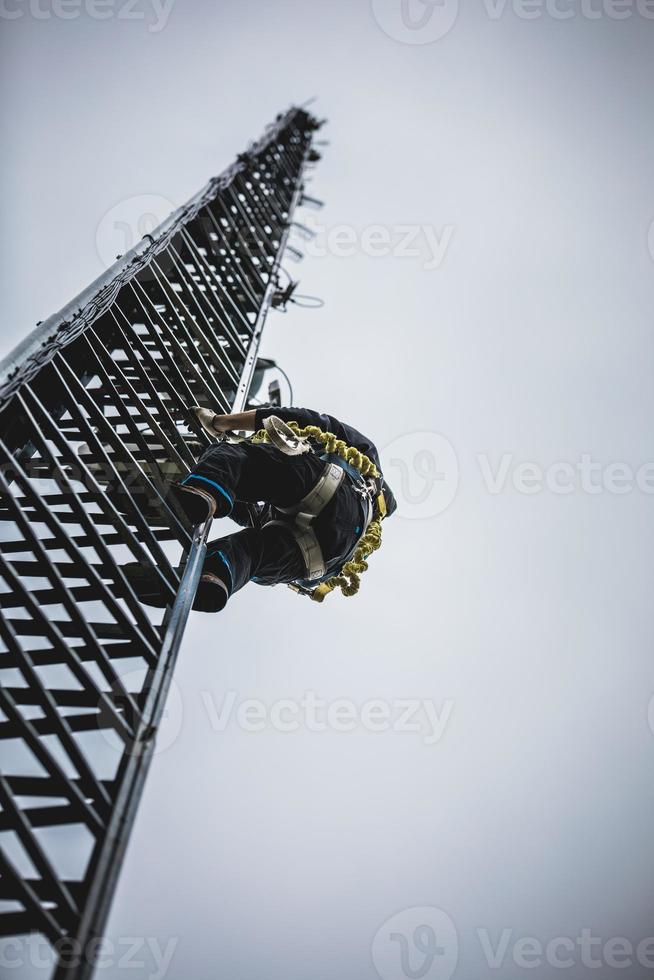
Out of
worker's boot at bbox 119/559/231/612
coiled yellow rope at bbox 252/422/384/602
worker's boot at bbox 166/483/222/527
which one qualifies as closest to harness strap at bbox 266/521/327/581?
coiled yellow rope at bbox 252/422/384/602

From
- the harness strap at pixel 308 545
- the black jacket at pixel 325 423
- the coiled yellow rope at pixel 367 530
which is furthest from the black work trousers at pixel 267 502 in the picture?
the black jacket at pixel 325 423

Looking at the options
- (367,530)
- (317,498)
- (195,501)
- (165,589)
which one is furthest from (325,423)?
(165,589)

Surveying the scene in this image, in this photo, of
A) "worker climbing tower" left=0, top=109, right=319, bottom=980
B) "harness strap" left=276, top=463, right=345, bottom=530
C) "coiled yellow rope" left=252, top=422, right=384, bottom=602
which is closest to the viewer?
"worker climbing tower" left=0, top=109, right=319, bottom=980

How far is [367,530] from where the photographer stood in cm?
514

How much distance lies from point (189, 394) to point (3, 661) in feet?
8.27

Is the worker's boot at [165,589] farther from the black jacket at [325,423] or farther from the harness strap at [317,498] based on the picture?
the black jacket at [325,423]

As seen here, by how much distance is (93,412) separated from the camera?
408cm

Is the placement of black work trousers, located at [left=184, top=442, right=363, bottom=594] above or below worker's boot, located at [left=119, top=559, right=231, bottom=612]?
above

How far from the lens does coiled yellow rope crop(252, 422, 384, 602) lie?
4801mm

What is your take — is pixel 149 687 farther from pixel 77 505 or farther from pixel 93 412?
pixel 93 412

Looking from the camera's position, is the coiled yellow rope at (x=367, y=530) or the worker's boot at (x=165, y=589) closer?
the worker's boot at (x=165, y=589)

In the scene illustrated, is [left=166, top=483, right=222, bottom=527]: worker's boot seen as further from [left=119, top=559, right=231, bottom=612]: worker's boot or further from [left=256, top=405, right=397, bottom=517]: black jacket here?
[left=256, top=405, right=397, bottom=517]: black jacket

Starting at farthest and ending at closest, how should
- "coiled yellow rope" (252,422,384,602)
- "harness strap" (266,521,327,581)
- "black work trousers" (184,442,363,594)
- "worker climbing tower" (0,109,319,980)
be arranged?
1. "coiled yellow rope" (252,422,384,602)
2. "harness strap" (266,521,327,581)
3. "black work trousers" (184,442,363,594)
4. "worker climbing tower" (0,109,319,980)

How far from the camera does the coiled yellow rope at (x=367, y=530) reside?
4.80 m
